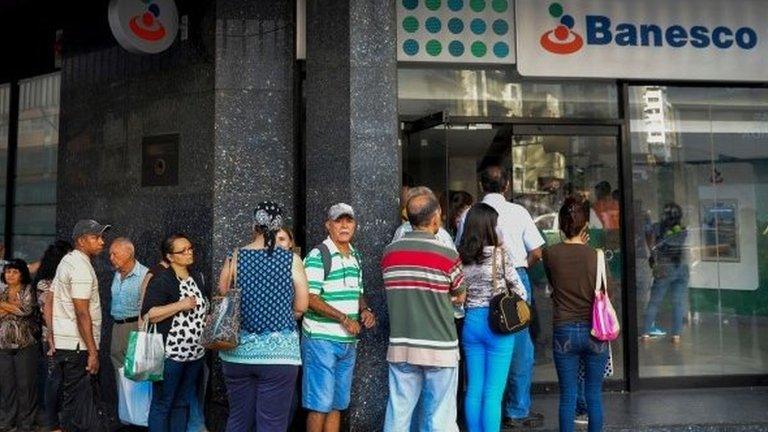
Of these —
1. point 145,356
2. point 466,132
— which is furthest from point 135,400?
point 466,132

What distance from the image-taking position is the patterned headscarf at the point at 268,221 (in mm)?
4268

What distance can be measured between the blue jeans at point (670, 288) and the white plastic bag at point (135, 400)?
4.73 metres

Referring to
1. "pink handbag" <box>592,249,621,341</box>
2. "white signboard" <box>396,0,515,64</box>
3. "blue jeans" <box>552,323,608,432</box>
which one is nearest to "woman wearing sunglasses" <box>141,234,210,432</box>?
"blue jeans" <box>552,323,608,432</box>

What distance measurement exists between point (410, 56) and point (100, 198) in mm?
3353

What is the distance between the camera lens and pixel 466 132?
6891 mm

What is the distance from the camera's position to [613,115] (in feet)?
23.4

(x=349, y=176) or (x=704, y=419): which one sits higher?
(x=349, y=176)

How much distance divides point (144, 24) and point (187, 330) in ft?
9.52

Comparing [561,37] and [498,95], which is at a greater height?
[561,37]

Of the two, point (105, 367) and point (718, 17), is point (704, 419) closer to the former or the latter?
point (718, 17)

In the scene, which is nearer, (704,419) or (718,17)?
(704,419)

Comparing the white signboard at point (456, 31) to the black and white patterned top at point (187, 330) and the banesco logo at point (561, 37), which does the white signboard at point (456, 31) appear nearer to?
the banesco logo at point (561, 37)

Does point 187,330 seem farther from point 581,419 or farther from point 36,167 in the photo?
point 36,167

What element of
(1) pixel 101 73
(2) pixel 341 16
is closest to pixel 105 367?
(1) pixel 101 73
